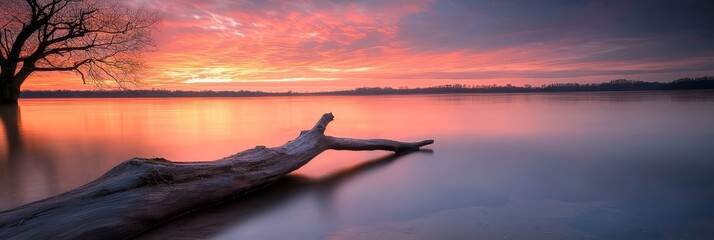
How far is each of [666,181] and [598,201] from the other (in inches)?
52.3

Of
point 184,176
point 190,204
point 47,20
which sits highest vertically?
point 47,20

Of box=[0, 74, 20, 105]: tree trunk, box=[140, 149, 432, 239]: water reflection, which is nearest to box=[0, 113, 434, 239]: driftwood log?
box=[140, 149, 432, 239]: water reflection

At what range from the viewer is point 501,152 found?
5777 millimetres

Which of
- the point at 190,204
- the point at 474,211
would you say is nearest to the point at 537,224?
the point at 474,211

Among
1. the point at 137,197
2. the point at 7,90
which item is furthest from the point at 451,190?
the point at 7,90

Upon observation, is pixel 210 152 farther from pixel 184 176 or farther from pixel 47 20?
pixel 47 20

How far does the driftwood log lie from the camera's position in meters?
1.95

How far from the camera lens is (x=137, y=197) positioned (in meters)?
2.34

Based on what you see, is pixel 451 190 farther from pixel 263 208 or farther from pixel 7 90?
pixel 7 90

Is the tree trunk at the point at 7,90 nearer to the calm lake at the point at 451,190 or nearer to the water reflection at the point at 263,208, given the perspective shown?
the calm lake at the point at 451,190

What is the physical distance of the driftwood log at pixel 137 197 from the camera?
1954mm

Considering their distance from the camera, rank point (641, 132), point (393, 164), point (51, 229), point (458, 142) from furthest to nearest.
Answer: point (641, 132) < point (458, 142) < point (393, 164) < point (51, 229)

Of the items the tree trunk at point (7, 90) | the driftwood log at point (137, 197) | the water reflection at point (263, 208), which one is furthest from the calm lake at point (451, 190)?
the tree trunk at point (7, 90)

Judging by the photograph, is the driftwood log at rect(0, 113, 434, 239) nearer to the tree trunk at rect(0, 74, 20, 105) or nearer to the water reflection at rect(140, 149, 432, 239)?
the water reflection at rect(140, 149, 432, 239)
